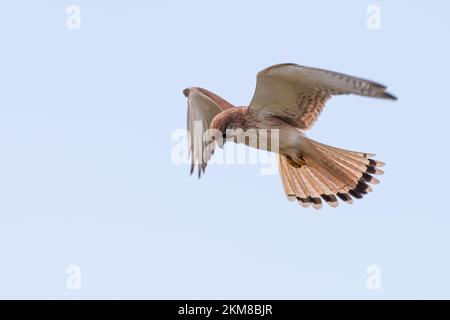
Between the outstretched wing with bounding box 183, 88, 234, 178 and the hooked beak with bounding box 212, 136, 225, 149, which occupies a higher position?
the outstretched wing with bounding box 183, 88, 234, 178

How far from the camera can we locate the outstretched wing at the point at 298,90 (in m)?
8.58

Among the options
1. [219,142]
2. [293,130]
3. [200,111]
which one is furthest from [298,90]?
[200,111]

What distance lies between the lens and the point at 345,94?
876 cm

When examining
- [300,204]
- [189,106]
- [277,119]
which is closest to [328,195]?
[300,204]

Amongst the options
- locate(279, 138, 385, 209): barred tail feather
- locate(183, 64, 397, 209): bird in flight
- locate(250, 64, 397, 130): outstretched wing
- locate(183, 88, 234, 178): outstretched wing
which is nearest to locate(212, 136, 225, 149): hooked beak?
locate(183, 64, 397, 209): bird in flight

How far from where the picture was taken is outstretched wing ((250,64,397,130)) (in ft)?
28.1

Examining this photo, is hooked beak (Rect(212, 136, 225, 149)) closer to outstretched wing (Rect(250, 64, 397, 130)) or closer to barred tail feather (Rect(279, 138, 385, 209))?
outstretched wing (Rect(250, 64, 397, 130))

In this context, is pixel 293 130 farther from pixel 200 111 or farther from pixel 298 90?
pixel 200 111

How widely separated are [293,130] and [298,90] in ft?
1.87

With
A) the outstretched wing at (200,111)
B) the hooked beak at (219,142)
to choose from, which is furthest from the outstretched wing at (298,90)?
the outstretched wing at (200,111)

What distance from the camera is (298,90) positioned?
31.3 ft

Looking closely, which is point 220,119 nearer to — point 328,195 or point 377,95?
point 328,195
